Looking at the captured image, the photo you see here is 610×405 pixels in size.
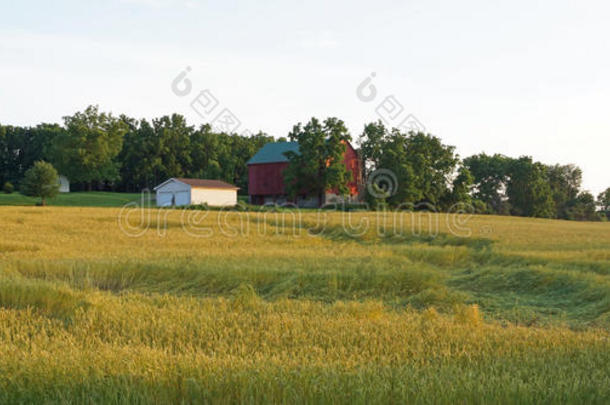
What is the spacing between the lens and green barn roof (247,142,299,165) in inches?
2667

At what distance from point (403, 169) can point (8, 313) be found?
57728mm

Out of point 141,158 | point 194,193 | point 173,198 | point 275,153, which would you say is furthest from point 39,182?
point 141,158

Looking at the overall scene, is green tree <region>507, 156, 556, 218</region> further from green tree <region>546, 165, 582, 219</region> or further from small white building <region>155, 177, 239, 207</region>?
small white building <region>155, 177, 239, 207</region>

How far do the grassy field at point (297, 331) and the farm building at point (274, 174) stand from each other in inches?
1952

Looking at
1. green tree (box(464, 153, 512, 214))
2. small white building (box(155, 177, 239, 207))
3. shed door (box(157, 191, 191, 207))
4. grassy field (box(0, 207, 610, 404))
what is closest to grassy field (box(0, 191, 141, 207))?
shed door (box(157, 191, 191, 207))

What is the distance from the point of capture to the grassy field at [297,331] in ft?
15.1

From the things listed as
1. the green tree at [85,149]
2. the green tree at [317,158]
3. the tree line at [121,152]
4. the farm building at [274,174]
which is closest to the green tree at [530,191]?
the farm building at [274,174]

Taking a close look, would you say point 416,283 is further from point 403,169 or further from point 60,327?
point 403,169

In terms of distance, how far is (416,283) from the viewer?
12383 millimetres

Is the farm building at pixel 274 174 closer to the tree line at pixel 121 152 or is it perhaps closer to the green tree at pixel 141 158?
the tree line at pixel 121 152

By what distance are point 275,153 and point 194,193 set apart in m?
12.2

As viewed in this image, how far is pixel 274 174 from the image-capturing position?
2653 inches

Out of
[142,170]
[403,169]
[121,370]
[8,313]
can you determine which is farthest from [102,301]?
[142,170]

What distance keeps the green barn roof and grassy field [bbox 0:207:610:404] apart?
50720mm
